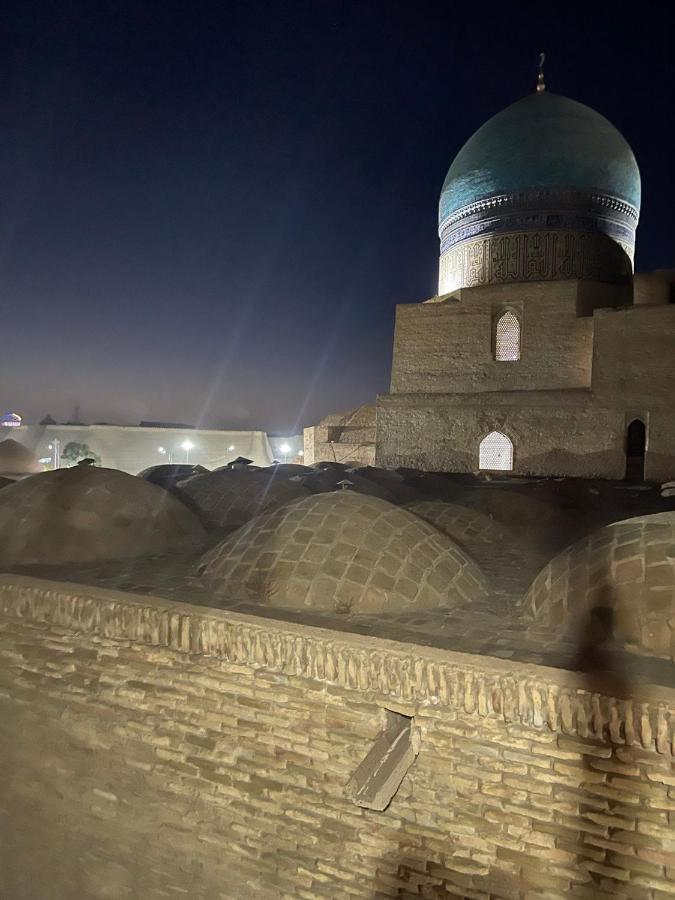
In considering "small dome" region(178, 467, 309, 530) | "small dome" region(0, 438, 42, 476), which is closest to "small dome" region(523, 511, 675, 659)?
"small dome" region(178, 467, 309, 530)

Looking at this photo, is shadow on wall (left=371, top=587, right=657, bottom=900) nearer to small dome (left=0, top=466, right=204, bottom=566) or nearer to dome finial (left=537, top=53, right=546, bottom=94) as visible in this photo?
small dome (left=0, top=466, right=204, bottom=566)

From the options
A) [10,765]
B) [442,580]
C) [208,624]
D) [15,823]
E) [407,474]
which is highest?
[407,474]

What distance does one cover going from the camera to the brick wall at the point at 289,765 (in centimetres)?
308

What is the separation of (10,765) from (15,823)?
494mm

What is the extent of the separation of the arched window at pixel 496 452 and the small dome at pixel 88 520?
24.7ft

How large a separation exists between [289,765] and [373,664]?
92cm

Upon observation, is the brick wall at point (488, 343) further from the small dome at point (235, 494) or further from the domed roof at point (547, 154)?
the small dome at point (235, 494)

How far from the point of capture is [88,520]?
630cm

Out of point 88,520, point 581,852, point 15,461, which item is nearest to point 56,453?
point 15,461

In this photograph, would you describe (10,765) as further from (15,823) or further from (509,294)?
(509,294)

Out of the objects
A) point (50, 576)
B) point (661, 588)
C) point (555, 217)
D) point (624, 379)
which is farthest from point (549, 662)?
point (555, 217)

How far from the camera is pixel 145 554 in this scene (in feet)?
20.7

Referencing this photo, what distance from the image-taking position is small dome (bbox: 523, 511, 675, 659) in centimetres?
365

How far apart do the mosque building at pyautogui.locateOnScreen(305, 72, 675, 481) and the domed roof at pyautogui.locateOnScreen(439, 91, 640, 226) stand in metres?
0.03
